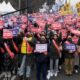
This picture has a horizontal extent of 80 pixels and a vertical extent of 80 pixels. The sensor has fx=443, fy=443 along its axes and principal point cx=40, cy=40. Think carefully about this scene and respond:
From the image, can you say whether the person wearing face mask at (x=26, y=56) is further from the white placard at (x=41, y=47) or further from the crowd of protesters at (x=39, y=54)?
the white placard at (x=41, y=47)

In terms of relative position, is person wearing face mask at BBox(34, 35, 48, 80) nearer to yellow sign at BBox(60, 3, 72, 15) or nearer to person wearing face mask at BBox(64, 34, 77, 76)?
person wearing face mask at BBox(64, 34, 77, 76)

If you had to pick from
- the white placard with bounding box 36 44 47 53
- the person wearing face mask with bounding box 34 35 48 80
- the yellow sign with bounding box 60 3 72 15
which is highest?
the yellow sign with bounding box 60 3 72 15

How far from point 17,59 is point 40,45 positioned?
1212 millimetres

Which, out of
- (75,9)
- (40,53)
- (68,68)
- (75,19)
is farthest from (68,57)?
(75,9)

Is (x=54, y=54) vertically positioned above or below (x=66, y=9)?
below

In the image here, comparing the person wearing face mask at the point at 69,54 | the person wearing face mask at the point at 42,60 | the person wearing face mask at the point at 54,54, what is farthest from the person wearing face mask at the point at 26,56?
the person wearing face mask at the point at 69,54

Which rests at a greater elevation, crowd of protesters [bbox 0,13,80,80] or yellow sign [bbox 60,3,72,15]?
yellow sign [bbox 60,3,72,15]

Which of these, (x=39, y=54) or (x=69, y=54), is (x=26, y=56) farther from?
(x=69, y=54)

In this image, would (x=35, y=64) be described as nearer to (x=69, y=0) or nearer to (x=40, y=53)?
(x=40, y=53)

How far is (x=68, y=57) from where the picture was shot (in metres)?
17.4

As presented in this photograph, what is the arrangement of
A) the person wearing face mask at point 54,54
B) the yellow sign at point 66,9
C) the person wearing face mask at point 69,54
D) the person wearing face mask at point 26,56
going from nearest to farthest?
the person wearing face mask at point 26,56 < the person wearing face mask at point 54,54 < the person wearing face mask at point 69,54 < the yellow sign at point 66,9

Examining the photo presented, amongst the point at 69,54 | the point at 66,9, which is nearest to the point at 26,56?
the point at 69,54

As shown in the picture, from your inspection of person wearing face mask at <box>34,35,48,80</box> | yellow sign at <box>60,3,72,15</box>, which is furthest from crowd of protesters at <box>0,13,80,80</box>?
yellow sign at <box>60,3,72,15</box>

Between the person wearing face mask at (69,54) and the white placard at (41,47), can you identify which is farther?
the person wearing face mask at (69,54)
